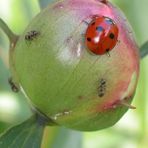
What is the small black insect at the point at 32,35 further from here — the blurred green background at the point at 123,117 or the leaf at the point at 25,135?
the blurred green background at the point at 123,117

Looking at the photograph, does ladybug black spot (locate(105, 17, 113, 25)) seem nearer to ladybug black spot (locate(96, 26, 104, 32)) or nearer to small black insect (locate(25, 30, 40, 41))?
ladybug black spot (locate(96, 26, 104, 32))

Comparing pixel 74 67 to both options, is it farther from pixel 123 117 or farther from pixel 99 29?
pixel 123 117

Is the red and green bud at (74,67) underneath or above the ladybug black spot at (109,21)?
underneath

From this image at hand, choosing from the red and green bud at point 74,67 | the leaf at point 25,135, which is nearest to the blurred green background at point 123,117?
the leaf at point 25,135

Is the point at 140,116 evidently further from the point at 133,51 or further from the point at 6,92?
the point at 133,51

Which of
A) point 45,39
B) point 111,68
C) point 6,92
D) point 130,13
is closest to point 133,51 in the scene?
point 111,68
